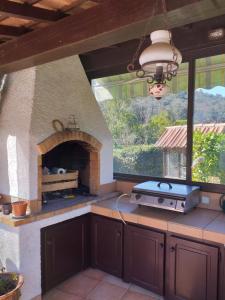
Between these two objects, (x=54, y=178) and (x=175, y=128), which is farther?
(x=175, y=128)

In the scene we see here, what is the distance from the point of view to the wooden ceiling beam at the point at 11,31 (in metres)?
1.81

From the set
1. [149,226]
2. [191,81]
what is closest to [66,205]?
[149,226]

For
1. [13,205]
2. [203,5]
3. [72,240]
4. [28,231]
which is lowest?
[72,240]

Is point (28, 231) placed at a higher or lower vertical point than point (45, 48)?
lower

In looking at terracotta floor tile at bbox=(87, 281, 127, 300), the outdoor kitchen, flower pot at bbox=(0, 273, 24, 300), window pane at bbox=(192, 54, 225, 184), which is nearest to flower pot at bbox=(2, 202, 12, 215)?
the outdoor kitchen

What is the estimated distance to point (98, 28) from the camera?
56.1 inches

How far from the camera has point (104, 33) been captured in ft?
4.62

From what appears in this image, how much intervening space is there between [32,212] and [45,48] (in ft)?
4.46

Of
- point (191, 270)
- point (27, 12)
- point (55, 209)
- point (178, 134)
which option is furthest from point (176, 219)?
point (27, 12)

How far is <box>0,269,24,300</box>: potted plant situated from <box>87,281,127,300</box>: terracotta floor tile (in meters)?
0.68

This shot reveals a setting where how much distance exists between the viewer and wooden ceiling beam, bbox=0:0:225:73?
1.19 meters

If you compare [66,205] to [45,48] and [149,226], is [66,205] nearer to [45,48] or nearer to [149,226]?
[149,226]

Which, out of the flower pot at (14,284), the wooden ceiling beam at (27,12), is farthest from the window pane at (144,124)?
the flower pot at (14,284)

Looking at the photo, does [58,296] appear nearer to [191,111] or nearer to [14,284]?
[14,284]
